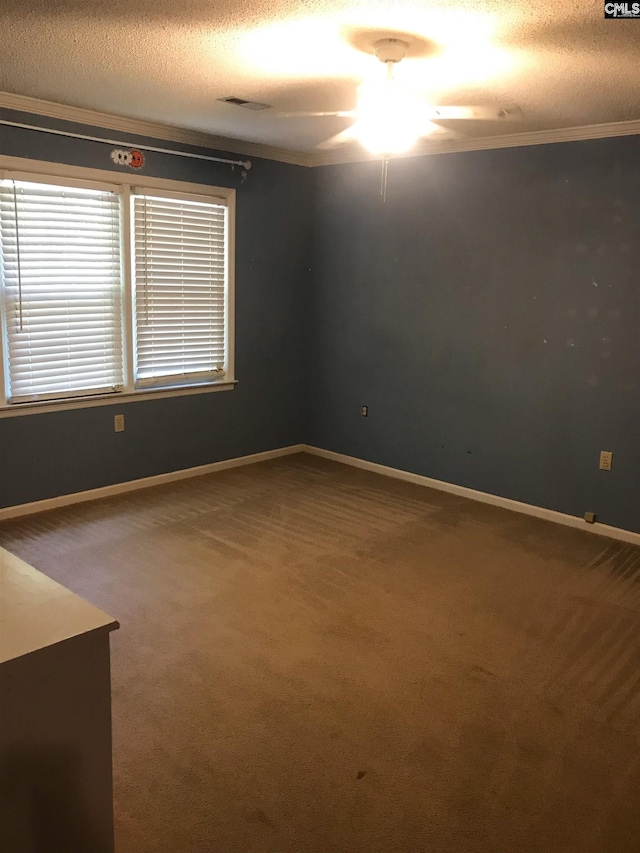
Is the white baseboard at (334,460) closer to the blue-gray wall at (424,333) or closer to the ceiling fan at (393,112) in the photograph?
the blue-gray wall at (424,333)

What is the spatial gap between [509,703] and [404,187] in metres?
3.66

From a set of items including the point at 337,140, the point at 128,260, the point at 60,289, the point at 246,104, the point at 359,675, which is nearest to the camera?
the point at 359,675

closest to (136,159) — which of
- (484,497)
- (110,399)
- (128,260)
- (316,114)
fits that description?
(128,260)

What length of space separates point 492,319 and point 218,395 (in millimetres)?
2075

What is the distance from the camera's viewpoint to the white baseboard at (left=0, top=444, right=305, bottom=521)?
4.31 meters

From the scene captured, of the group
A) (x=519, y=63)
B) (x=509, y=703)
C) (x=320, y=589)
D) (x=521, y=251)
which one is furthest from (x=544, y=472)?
(x=519, y=63)

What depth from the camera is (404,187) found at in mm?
5031

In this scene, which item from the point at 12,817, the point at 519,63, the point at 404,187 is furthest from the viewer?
the point at 404,187

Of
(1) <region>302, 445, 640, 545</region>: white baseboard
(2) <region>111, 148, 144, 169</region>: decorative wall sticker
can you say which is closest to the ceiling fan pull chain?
(2) <region>111, 148, 144, 169</region>: decorative wall sticker

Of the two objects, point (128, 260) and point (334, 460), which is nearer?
point (128, 260)

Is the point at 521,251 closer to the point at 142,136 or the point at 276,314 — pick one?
the point at 276,314

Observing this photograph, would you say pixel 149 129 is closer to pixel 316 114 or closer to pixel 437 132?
pixel 316 114

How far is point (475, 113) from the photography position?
383cm

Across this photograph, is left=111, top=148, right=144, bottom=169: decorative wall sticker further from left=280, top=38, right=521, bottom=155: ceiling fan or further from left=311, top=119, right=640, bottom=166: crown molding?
left=311, top=119, right=640, bottom=166: crown molding
